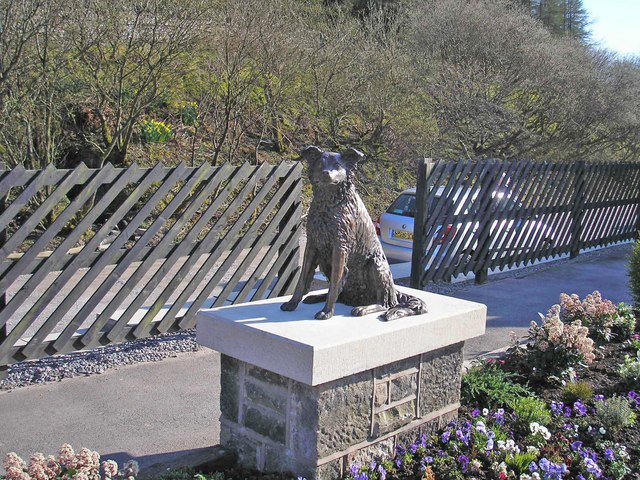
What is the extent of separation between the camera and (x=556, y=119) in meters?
18.6

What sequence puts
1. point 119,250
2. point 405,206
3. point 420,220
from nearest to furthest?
1. point 119,250
2. point 420,220
3. point 405,206

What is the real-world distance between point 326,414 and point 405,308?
39.3 inches

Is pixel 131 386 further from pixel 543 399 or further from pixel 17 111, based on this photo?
pixel 17 111

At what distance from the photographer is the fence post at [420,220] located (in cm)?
907

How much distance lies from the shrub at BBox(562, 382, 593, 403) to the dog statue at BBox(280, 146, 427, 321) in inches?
68.6

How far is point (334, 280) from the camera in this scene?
14.1 feet

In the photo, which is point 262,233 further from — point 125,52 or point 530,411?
point 125,52

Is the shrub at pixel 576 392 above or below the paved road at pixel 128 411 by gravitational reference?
above

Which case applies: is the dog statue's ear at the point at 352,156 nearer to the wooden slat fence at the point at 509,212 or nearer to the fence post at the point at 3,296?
the fence post at the point at 3,296

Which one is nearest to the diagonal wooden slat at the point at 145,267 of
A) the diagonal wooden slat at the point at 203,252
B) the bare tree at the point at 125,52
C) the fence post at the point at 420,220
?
the diagonal wooden slat at the point at 203,252

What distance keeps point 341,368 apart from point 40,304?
3021mm

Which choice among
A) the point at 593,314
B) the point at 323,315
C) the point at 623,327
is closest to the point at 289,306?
the point at 323,315

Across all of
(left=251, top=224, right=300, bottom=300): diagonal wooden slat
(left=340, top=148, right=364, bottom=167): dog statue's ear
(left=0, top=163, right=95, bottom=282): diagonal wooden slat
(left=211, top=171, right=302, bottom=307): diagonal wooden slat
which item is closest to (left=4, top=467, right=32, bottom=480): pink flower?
(left=340, top=148, right=364, bottom=167): dog statue's ear

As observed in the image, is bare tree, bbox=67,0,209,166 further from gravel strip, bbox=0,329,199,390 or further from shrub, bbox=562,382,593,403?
shrub, bbox=562,382,593,403
